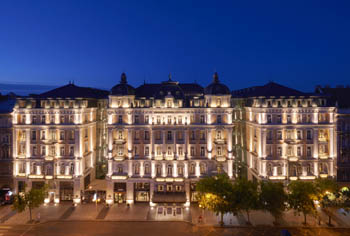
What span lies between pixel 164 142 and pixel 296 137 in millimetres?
29031

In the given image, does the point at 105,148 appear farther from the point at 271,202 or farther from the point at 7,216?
the point at 271,202

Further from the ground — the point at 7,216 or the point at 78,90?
the point at 78,90

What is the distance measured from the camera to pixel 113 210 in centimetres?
5650

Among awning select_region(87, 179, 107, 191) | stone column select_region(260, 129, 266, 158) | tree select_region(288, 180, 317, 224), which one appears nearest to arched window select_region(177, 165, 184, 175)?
awning select_region(87, 179, 107, 191)

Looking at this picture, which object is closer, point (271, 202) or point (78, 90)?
point (271, 202)

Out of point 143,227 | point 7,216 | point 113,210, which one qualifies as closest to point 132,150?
point 113,210

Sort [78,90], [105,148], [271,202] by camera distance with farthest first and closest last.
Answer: [105,148], [78,90], [271,202]

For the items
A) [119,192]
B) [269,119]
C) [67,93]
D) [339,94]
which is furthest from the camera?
[339,94]

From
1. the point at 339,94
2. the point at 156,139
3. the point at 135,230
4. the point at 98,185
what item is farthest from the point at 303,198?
the point at 98,185

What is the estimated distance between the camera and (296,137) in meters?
58.9

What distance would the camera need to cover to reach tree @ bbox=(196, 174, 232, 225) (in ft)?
154

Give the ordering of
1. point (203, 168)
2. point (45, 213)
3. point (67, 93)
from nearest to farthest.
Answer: point (45, 213)
point (203, 168)
point (67, 93)

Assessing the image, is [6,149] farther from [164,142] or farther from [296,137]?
[296,137]

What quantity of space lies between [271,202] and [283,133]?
18.0 m
